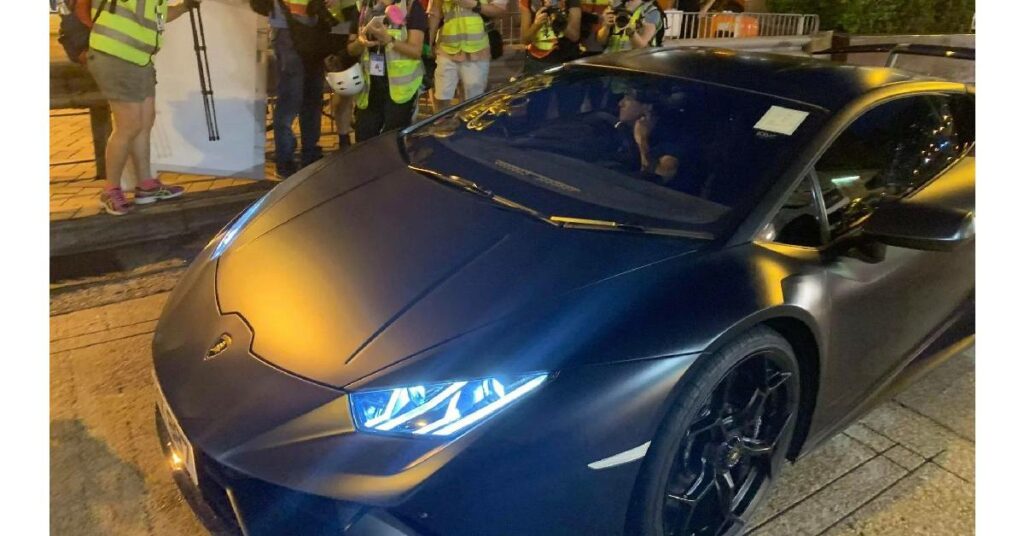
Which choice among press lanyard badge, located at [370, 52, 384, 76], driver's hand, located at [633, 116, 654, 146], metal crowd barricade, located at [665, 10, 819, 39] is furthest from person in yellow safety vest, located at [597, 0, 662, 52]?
driver's hand, located at [633, 116, 654, 146]

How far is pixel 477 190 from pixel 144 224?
9.07 feet

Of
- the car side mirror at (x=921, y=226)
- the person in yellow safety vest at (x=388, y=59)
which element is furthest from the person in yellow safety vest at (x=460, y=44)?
the car side mirror at (x=921, y=226)

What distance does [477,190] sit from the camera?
2.36m

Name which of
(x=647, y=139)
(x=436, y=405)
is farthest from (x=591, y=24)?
(x=436, y=405)

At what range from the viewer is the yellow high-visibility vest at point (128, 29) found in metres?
3.88

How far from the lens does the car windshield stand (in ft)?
7.24

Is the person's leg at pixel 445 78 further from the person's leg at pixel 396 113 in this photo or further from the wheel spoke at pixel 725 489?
the wheel spoke at pixel 725 489

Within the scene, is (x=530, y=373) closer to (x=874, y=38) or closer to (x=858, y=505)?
(x=858, y=505)

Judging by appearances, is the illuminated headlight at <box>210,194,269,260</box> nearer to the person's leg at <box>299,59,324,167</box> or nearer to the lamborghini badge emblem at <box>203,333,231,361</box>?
the lamborghini badge emblem at <box>203,333,231,361</box>

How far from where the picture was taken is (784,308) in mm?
1996

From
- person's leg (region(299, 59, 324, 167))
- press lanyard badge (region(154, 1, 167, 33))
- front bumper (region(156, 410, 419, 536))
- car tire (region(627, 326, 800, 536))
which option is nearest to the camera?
front bumper (region(156, 410, 419, 536))

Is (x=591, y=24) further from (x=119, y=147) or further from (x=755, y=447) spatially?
(x=755, y=447)

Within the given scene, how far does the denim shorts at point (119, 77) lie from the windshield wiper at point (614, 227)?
310cm

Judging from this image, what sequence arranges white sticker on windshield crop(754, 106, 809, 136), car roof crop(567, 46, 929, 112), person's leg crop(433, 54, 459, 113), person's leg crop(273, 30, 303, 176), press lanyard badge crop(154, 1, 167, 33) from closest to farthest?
white sticker on windshield crop(754, 106, 809, 136), car roof crop(567, 46, 929, 112), press lanyard badge crop(154, 1, 167, 33), person's leg crop(273, 30, 303, 176), person's leg crop(433, 54, 459, 113)
